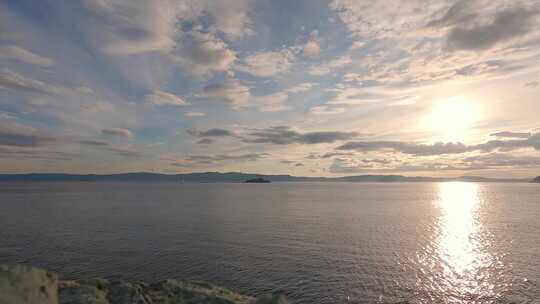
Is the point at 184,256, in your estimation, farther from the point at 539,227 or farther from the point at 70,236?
the point at 539,227

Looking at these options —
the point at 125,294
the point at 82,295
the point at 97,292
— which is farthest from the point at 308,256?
the point at 82,295

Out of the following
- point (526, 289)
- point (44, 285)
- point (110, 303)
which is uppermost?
point (44, 285)

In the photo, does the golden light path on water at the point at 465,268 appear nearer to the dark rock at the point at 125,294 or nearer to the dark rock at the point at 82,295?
the dark rock at the point at 125,294

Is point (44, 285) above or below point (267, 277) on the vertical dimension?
above

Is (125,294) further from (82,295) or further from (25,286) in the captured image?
(25,286)

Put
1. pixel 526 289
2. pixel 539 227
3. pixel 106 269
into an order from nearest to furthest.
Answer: pixel 526 289, pixel 106 269, pixel 539 227

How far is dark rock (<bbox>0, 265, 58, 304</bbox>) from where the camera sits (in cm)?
1609

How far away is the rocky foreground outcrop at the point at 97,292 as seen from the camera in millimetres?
16766

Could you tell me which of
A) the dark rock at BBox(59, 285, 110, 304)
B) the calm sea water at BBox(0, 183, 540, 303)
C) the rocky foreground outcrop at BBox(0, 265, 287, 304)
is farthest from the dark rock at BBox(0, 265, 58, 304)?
the calm sea water at BBox(0, 183, 540, 303)

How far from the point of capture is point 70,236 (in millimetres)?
57156

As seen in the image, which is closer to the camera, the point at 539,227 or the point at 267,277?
the point at 267,277

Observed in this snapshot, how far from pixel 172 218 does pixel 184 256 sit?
1616 inches

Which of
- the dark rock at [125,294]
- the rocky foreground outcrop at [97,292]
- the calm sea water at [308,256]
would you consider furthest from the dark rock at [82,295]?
the calm sea water at [308,256]

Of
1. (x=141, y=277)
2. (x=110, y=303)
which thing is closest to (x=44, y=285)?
(x=110, y=303)
